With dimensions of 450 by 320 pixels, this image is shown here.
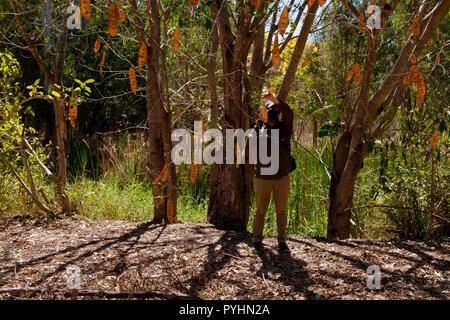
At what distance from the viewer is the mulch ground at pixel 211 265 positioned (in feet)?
14.7

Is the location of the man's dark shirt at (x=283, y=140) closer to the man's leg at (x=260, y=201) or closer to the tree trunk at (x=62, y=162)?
the man's leg at (x=260, y=201)

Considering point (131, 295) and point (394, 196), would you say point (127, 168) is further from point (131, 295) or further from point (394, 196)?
point (131, 295)

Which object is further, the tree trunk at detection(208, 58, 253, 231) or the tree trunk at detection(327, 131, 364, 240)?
the tree trunk at detection(208, 58, 253, 231)

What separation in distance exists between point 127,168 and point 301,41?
4415mm

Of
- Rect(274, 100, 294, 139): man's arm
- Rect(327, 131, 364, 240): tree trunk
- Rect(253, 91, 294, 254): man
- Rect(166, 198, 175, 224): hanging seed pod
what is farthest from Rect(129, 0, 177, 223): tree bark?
Rect(327, 131, 364, 240): tree trunk

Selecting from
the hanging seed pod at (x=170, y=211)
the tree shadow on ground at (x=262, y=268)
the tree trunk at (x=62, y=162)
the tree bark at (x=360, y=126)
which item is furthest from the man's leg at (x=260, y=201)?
the tree trunk at (x=62, y=162)

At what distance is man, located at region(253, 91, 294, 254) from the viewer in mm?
5402

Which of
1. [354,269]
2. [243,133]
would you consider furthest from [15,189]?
[354,269]

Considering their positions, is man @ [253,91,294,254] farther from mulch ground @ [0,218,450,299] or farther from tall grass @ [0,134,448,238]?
tall grass @ [0,134,448,238]

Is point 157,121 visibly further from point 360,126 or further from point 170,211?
point 360,126

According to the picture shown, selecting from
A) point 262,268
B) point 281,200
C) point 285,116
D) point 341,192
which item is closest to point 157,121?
point 285,116

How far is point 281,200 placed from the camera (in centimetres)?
546

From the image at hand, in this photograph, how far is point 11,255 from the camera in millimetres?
5488

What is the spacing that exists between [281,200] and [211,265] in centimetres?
88
